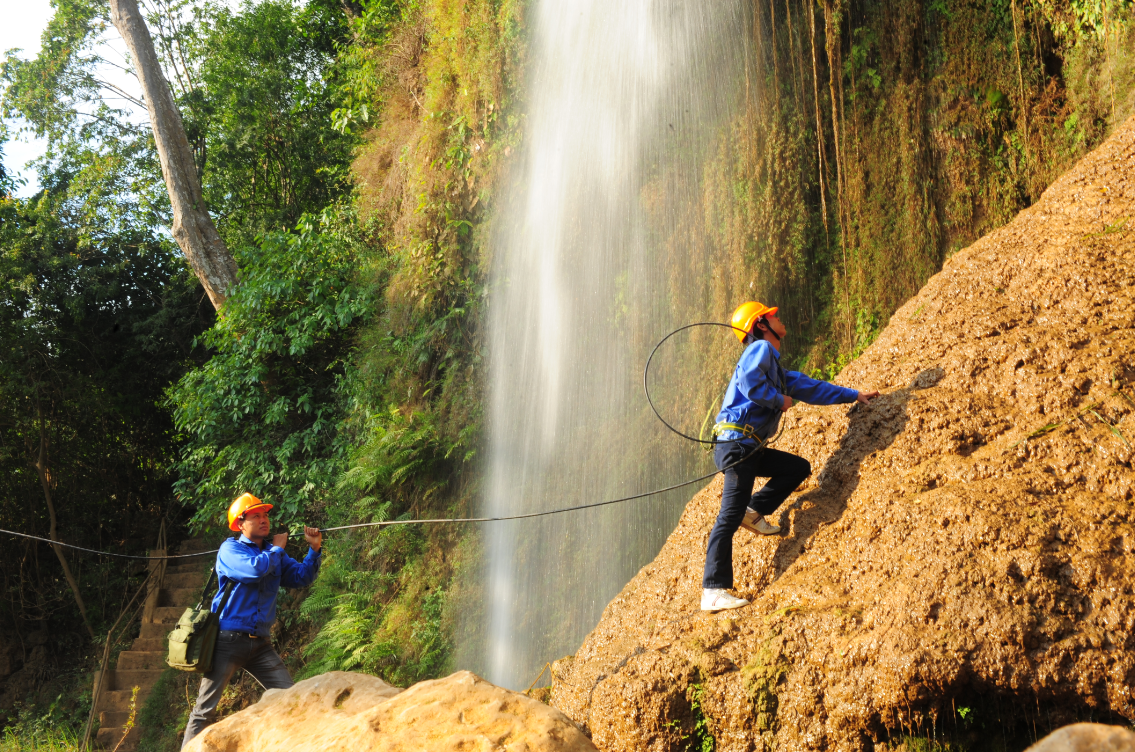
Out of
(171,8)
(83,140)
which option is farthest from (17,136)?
(171,8)

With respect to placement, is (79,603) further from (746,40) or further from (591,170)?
(746,40)

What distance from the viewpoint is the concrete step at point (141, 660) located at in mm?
13828

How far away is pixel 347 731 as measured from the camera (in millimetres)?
3389

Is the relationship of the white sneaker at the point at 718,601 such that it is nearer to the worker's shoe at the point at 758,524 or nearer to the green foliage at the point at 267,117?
the worker's shoe at the point at 758,524

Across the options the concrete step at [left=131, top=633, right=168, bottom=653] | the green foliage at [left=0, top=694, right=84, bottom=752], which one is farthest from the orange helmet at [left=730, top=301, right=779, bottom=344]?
the concrete step at [left=131, top=633, right=168, bottom=653]

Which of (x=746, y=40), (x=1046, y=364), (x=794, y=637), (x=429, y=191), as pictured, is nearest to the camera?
(x=794, y=637)

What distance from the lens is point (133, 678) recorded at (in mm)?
13695

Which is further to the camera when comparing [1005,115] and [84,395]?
[84,395]

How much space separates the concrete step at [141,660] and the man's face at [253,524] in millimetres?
10466

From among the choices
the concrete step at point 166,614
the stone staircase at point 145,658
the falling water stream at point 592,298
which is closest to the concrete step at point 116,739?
the stone staircase at point 145,658

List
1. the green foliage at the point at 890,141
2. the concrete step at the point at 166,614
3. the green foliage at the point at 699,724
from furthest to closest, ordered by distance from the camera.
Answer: the concrete step at the point at 166,614, the green foliage at the point at 890,141, the green foliage at the point at 699,724

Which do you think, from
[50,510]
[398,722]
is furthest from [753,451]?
[50,510]

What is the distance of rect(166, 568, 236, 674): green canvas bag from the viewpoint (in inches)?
189

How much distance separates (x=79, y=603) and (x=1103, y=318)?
1808 centimetres
